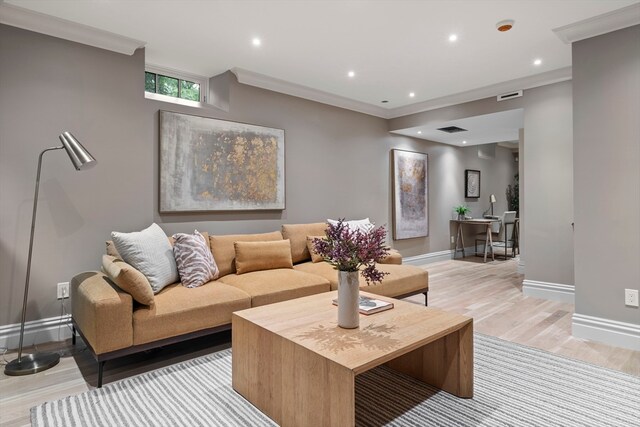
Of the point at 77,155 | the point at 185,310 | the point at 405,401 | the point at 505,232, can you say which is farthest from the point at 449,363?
the point at 505,232

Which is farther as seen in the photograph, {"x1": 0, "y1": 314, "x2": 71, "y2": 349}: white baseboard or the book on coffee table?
{"x1": 0, "y1": 314, "x2": 71, "y2": 349}: white baseboard

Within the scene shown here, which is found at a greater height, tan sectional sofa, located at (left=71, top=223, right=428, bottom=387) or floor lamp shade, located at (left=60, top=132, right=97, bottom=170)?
floor lamp shade, located at (left=60, top=132, right=97, bottom=170)

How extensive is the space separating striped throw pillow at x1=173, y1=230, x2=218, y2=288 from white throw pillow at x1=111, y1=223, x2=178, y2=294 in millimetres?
67

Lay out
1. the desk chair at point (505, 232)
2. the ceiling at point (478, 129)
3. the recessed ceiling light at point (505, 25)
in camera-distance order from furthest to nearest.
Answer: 1. the desk chair at point (505, 232)
2. the ceiling at point (478, 129)
3. the recessed ceiling light at point (505, 25)

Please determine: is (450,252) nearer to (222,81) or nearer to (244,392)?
(222,81)

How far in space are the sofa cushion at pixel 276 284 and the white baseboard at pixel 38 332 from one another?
1307 millimetres

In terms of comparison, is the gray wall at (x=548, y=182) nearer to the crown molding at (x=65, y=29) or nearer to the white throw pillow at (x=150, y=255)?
the white throw pillow at (x=150, y=255)

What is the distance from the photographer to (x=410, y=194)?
619 cm

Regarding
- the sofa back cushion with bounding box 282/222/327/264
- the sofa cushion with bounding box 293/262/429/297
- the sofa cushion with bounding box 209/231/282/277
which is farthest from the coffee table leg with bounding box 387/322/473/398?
the sofa back cushion with bounding box 282/222/327/264

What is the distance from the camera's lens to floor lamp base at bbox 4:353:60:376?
238 centimetres

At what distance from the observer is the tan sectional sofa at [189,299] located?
2.23 meters

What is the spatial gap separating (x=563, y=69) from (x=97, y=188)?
4822 millimetres

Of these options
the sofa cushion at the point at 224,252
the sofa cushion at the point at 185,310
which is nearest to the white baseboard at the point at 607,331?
the sofa cushion at the point at 185,310

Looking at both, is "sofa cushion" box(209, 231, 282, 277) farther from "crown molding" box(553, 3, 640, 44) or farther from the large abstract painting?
"crown molding" box(553, 3, 640, 44)
